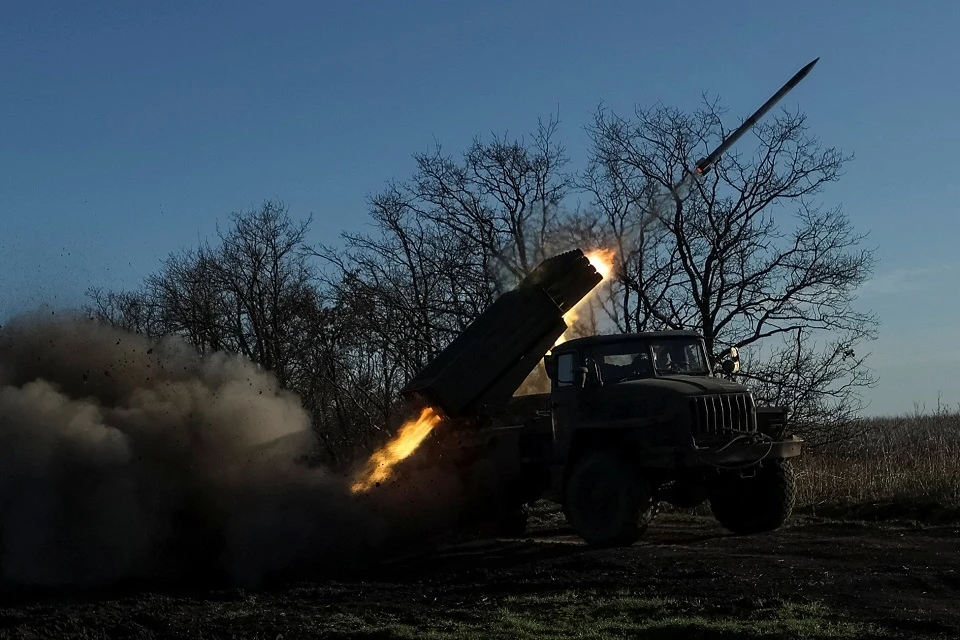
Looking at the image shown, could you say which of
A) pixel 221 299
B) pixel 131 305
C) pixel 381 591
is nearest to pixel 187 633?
pixel 381 591

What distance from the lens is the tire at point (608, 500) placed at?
14.9 meters

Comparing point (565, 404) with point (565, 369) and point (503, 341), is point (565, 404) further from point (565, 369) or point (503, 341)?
point (503, 341)

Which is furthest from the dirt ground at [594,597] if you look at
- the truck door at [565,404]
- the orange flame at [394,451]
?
the orange flame at [394,451]

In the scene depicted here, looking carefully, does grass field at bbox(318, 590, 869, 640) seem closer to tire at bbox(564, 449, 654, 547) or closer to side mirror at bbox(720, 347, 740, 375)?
tire at bbox(564, 449, 654, 547)

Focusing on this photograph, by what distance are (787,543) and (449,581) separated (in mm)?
4460

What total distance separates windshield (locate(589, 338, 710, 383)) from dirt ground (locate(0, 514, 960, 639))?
230 centimetres

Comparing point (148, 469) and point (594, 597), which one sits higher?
point (148, 469)

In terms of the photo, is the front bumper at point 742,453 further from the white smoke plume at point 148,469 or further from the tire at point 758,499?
the white smoke plume at point 148,469

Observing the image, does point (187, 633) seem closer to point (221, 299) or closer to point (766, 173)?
point (766, 173)

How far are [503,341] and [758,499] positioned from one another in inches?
166

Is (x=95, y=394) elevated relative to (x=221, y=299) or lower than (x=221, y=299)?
lower

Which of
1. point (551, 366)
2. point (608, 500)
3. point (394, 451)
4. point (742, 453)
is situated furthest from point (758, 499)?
point (394, 451)

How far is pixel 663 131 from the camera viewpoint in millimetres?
25844

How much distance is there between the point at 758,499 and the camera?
52.9 feet
